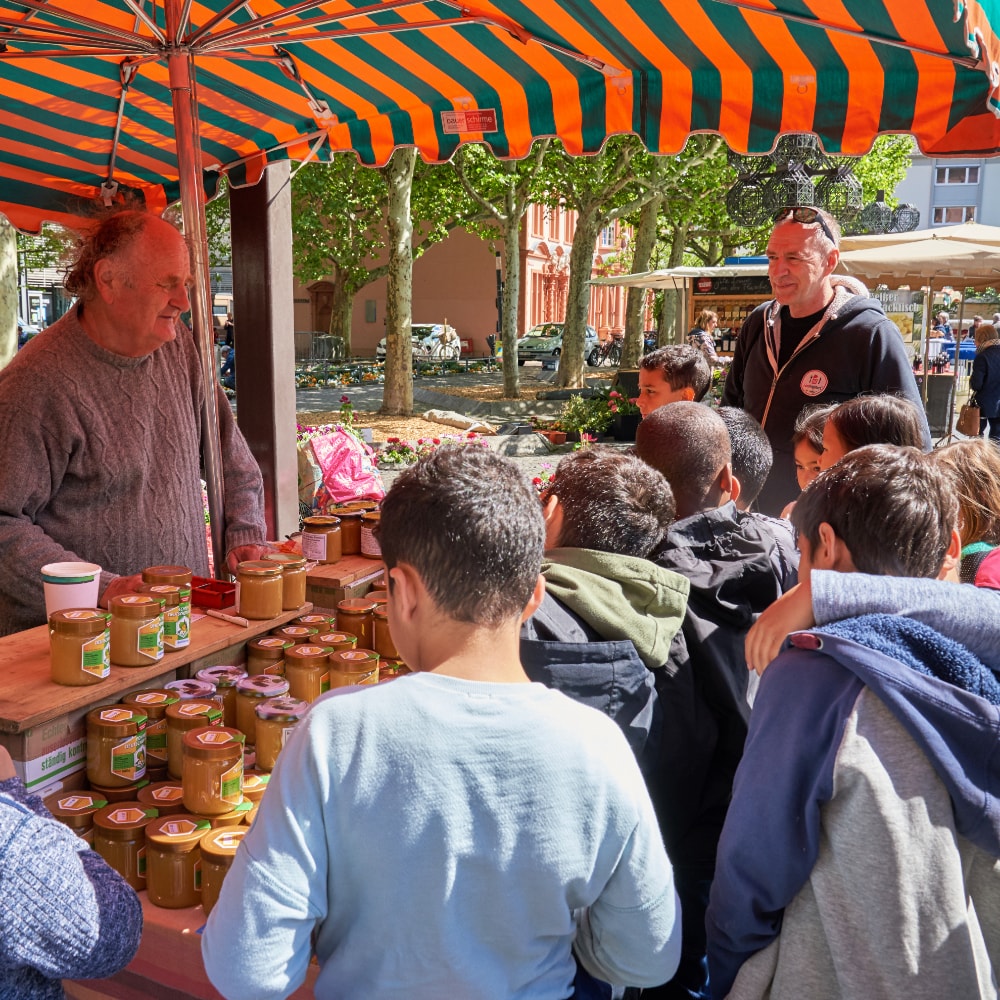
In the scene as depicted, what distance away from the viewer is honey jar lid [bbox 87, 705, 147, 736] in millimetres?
1928

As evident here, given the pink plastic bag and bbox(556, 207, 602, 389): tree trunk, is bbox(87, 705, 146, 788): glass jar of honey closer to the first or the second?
the pink plastic bag

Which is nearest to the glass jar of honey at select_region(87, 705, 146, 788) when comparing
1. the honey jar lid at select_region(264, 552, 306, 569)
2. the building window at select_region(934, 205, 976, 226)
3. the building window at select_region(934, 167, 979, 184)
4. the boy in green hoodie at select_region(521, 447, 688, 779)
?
the honey jar lid at select_region(264, 552, 306, 569)

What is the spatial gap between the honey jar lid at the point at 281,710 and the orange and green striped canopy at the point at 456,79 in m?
2.26

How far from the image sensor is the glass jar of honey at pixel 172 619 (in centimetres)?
220

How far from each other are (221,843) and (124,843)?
19cm

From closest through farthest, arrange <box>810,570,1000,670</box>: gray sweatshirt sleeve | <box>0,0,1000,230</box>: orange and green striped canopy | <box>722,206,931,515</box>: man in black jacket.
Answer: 1. <box>810,570,1000,670</box>: gray sweatshirt sleeve
2. <box>0,0,1000,230</box>: orange and green striped canopy
3. <box>722,206,931,515</box>: man in black jacket

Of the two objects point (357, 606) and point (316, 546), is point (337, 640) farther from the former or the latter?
point (316, 546)

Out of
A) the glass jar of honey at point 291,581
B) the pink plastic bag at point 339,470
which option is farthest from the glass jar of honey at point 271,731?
the pink plastic bag at point 339,470

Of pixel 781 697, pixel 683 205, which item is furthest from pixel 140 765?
pixel 683 205

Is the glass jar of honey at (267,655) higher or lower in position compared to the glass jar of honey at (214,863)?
higher

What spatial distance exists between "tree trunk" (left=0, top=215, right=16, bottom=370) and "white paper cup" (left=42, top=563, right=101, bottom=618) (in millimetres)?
6596

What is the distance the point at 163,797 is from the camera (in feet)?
6.22

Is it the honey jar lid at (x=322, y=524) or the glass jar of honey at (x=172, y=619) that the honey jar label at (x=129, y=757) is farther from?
the honey jar lid at (x=322, y=524)

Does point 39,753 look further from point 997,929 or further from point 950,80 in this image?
point 950,80
